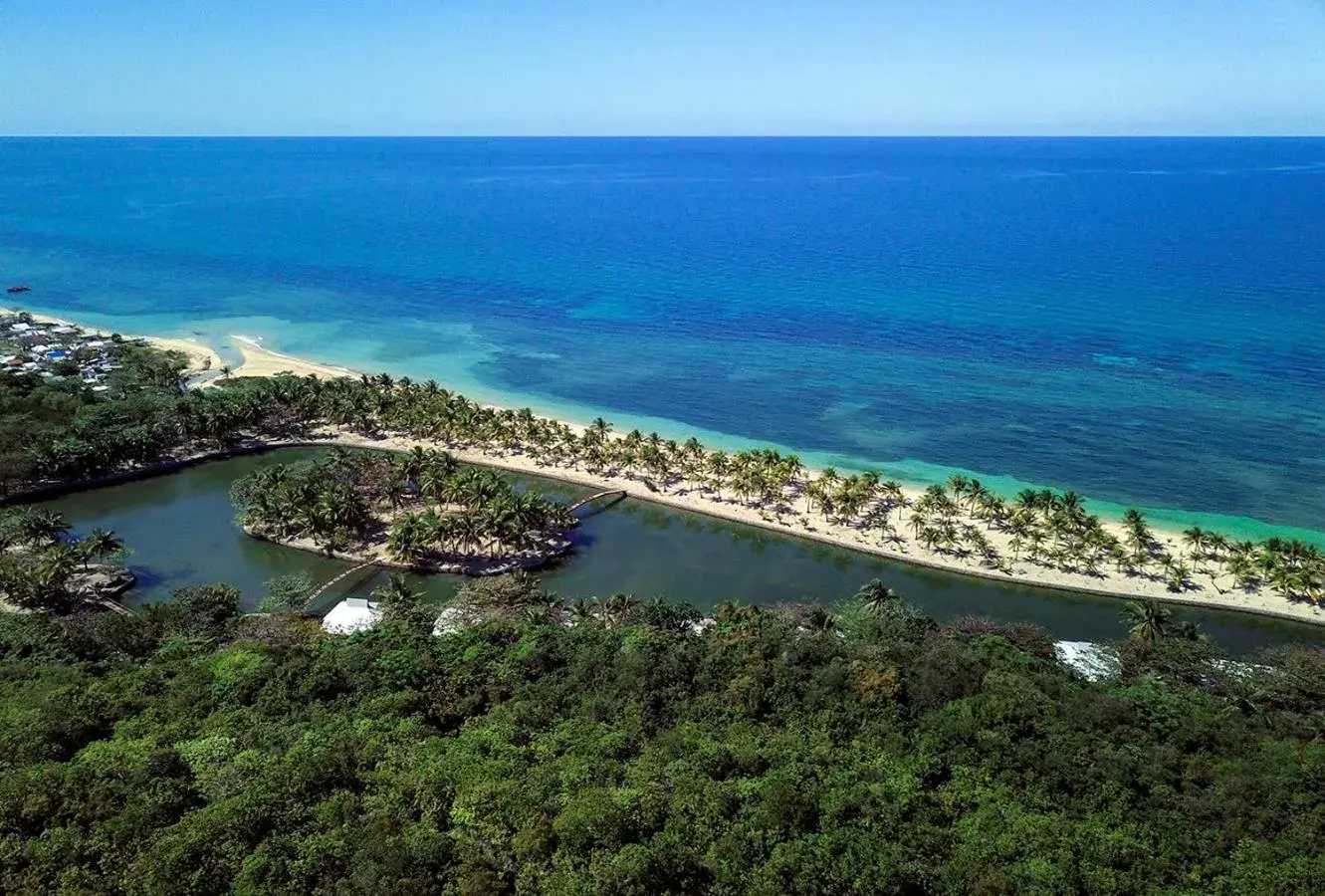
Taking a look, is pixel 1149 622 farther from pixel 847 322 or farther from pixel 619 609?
pixel 847 322

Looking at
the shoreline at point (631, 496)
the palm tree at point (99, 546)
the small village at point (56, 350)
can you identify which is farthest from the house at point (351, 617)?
the small village at point (56, 350)

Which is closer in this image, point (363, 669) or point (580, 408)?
point (363, 669)

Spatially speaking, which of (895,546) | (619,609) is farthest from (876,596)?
(619,609)

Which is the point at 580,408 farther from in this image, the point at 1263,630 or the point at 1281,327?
the point at 1281,327

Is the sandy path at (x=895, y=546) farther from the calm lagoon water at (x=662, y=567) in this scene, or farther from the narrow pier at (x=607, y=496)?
the calm lagoon water at (x=662, y=567)

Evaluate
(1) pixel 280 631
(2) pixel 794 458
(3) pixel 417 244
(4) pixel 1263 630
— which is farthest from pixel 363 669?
(3) pixel 417 244
